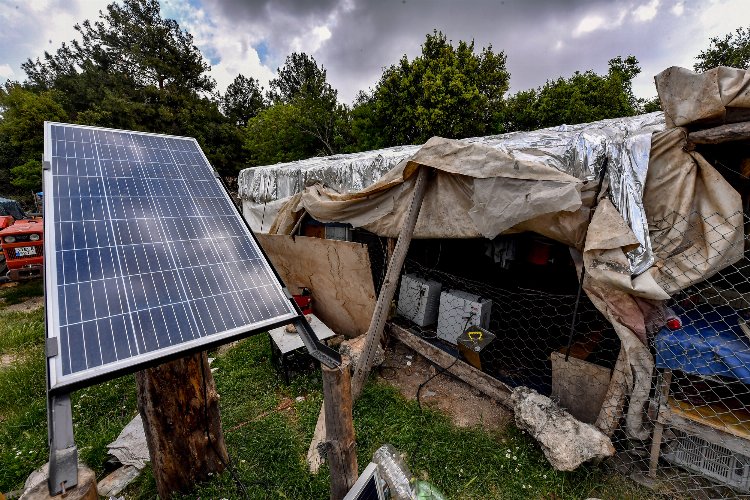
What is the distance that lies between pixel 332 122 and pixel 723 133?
16.7m

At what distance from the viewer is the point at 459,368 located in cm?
416

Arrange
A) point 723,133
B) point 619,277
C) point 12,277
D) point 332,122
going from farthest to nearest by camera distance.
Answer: point 332,122, point 12,277, point 619,277, point 723,133

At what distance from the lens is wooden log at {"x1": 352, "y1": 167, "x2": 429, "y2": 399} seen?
341cm

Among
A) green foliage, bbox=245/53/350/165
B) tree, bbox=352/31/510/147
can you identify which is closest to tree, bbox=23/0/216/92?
green foliage, bbox=245/53/350/165

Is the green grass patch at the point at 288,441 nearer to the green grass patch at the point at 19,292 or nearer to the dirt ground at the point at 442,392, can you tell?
the dirt ground at the point at 442,392

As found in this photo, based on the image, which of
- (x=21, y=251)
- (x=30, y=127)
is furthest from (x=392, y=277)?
(x=30, y=127)

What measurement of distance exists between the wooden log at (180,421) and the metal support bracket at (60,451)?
138cm

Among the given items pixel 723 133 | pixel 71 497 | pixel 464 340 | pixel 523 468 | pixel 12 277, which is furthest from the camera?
pixel 12 277

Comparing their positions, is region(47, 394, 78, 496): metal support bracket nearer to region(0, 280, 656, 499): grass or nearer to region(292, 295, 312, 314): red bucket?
region(0, 280, 656, 499): grass

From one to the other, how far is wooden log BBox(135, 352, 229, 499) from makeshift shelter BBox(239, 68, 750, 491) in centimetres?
303

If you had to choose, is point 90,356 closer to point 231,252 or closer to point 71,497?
point 71,497

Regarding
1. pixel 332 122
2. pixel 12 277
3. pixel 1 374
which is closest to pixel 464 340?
pixel 1 374

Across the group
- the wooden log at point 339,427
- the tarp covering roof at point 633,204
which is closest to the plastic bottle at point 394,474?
the wooden log at point 339,427

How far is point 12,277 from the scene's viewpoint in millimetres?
7453
